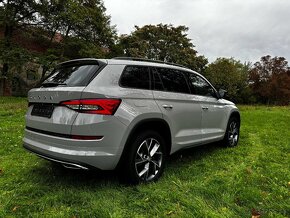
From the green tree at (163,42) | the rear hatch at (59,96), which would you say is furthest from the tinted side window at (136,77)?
the green tree at (163,42)

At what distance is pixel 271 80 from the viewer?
43.4m

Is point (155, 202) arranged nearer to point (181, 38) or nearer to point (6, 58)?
point (6, 58)

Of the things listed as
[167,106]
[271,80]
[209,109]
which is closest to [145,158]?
→ [167,106]

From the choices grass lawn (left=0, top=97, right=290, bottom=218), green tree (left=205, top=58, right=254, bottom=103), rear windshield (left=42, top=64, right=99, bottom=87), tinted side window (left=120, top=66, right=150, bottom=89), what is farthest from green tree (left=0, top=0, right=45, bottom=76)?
green tree (left=205, top=58, right=254, bottom=103)

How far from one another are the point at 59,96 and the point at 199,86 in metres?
2.78

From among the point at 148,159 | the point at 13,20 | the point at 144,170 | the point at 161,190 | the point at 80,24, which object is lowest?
the point at 161,190

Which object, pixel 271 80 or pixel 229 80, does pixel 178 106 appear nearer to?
pixel 229 80

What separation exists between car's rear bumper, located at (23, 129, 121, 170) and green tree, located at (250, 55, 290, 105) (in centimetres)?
4403

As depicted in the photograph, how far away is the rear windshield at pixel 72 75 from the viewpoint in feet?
11.3

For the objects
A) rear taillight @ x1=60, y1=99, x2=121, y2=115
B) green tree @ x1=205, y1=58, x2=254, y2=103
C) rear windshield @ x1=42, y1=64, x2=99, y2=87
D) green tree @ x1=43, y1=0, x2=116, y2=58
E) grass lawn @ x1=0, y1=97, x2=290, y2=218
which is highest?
green tree @ x1=43, y1=0, x2=116, y2=58

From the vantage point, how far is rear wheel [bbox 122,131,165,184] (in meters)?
3.53

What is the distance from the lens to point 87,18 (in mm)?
23969

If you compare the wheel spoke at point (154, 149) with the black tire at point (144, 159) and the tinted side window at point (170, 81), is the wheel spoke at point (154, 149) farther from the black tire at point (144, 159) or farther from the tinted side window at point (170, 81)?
the tinted side window at point (170, 81)

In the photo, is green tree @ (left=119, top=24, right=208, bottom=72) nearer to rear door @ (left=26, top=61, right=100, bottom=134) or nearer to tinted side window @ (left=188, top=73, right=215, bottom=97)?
tinted side window @ (left=188, top=73, right=215, bottom=97)
